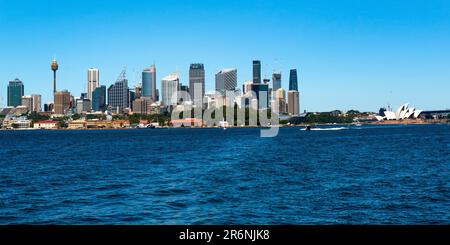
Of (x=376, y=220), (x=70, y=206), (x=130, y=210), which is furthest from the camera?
(x=70, y=206)

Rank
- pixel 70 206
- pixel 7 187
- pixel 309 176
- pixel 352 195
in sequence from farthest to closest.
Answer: pixel 309 176 → pixel 7 187 → pixel 352 195 → pixel 70 206

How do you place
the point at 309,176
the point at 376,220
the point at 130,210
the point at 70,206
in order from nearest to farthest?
the point at 376,220 → the point at 130,210 → the point at 70,206 → the point at 309,176

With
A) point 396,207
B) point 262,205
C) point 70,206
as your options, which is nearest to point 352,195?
point 396,207

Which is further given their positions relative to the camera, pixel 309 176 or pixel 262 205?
pixel 309 176

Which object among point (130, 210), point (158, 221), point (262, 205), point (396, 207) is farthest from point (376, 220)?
point (130, 210)
